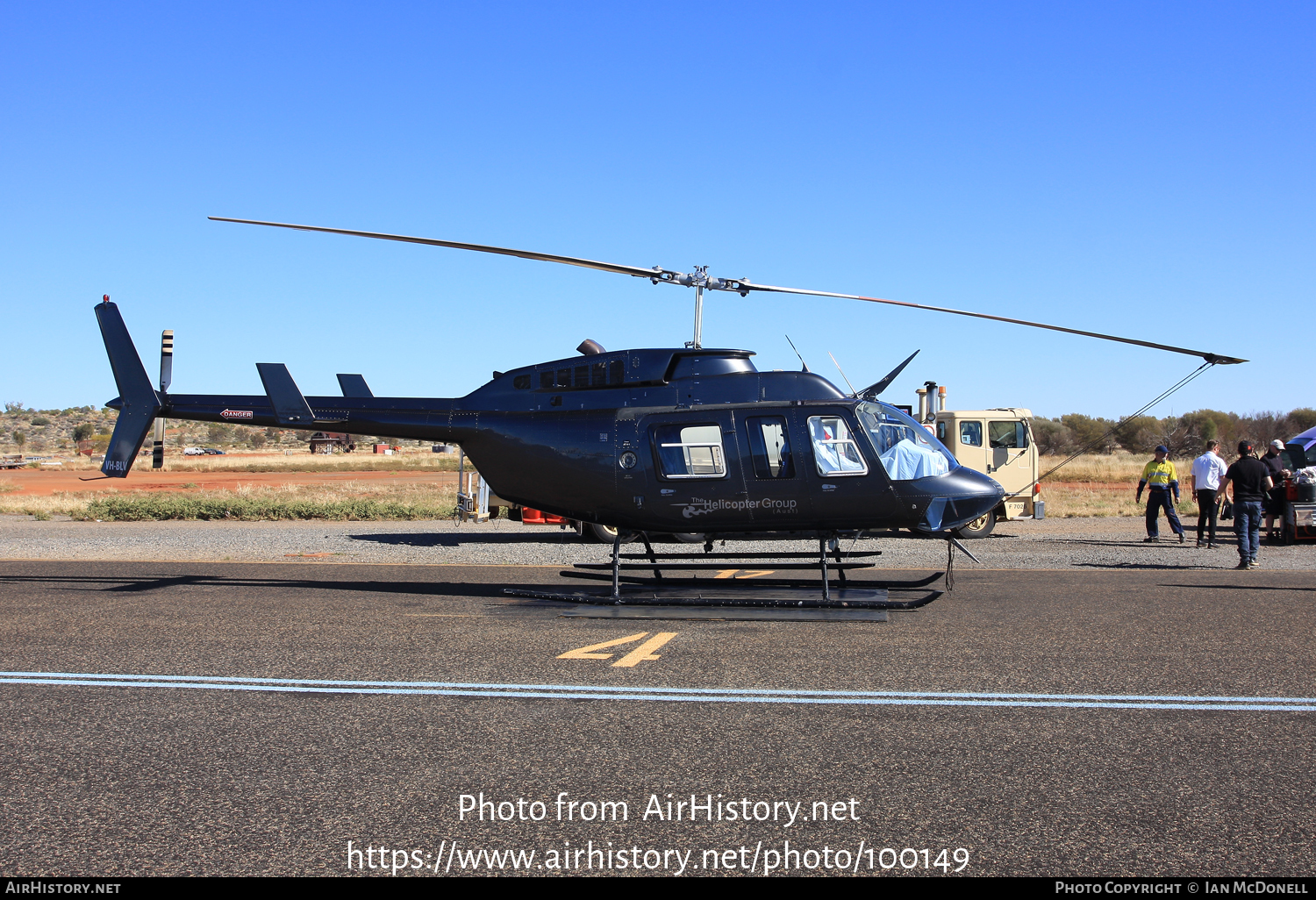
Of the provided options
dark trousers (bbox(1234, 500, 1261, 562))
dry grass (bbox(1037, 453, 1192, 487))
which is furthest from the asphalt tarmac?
dry grass (bbox(1037, 453, 1192, 487))

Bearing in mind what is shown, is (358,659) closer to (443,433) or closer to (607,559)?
(443,433)

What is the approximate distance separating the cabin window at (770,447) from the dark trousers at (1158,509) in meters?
10.7

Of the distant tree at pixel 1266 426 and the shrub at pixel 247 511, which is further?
the distant tree at pixel 1266 426

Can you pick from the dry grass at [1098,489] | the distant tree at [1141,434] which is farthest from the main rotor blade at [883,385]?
the distant tree at [1141,434]

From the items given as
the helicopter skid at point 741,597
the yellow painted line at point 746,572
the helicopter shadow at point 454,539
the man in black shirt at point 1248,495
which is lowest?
the helicopter shadow at point 454,539

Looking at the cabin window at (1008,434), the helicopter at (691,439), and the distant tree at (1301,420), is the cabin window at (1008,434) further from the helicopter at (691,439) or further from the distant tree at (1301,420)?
the distant tree at (1301,420)

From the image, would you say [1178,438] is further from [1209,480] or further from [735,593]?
[735,593]

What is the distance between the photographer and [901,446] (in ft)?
33.9

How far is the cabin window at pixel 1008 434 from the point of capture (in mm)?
20078

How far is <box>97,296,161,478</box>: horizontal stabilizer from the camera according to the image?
1240cm

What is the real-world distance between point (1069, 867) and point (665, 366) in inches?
306

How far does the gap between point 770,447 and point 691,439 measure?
2.87 feet

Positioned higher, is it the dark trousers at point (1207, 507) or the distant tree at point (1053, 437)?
the distant tree at point (1053, 437)

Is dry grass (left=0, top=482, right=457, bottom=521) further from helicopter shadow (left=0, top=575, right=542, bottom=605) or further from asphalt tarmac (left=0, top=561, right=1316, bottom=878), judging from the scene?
asphalt tarmac (left=0, top=561, right=1316, bottom=878)
